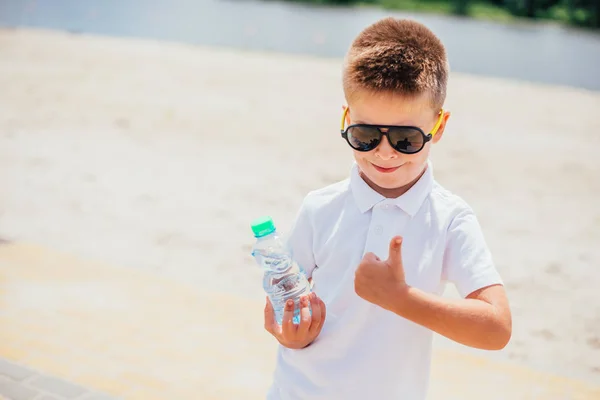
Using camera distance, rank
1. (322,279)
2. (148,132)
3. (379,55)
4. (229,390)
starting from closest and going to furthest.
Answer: (379,55) → (322,279) → (229,390) → (148,132)

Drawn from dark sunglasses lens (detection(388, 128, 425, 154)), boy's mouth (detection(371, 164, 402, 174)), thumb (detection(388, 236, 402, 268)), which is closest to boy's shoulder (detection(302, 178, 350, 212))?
boy's mouth (detection(371, 164, 402, 174))

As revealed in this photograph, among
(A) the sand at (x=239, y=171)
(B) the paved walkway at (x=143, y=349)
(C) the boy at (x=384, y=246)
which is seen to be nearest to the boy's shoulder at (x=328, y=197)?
(C) the boy at (x=384, y=246)

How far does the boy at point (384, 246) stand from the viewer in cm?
171

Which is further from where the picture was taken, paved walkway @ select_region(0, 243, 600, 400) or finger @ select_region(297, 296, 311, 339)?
paved walkway @ select_region(0, 243, 600, 400)

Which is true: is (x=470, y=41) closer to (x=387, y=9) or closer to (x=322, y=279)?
(x=387, y=9)

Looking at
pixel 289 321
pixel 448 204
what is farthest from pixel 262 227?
pixel 448 204

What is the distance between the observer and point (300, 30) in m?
35.1

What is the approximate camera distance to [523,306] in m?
5.11

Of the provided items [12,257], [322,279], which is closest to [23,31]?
[12,257]

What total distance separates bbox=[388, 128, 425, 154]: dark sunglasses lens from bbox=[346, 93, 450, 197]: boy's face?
17 mm

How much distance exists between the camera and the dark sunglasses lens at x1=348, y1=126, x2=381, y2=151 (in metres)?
1.77

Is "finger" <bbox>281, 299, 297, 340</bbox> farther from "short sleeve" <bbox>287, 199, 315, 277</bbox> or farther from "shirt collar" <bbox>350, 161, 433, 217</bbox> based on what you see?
"shirt collar" <bbox>350, 161, 433, 217</bbox>

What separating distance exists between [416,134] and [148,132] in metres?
9.18

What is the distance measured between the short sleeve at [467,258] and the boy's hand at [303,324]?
35 cm
